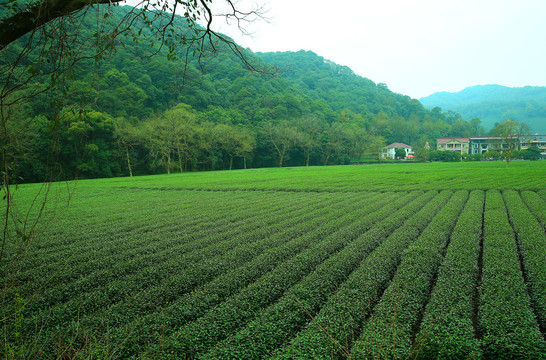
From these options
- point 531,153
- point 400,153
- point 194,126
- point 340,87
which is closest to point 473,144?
point 531,153

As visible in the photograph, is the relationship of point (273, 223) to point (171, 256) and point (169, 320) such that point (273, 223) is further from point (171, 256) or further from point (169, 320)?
point (169, 320)

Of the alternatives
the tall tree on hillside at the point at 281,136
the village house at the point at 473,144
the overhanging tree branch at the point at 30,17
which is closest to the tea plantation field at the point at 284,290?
the overhanging tree branch at the point at 30,17

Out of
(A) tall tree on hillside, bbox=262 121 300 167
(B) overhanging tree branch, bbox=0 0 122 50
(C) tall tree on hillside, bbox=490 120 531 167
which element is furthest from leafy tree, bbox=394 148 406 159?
(B) overhanging tree branch, bbox=0 0 122 50

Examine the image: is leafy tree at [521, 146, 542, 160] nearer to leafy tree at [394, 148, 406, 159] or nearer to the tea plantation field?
leafy tree at [394, 148, 406, 159]

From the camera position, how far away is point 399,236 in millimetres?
8438

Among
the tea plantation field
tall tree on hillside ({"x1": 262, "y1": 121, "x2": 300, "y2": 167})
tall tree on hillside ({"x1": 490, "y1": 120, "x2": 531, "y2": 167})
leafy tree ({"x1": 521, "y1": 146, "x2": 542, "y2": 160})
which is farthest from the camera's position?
leafy tree ({"x1": 521, "y1": 146, "x2": 542, "y2": 160})

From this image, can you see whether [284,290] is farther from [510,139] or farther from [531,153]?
[531,153]

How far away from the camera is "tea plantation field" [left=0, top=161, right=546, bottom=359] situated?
3703 mm

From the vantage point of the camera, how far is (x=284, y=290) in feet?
17.5

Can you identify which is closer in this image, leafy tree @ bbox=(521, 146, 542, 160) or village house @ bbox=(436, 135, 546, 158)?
leafy tree @ bbox=(521, 146, 542, 160)

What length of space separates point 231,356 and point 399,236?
20.6 ft

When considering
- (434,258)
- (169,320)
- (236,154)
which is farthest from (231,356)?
(236,154)

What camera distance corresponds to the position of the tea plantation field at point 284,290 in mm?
3703

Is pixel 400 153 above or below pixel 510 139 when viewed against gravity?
below
